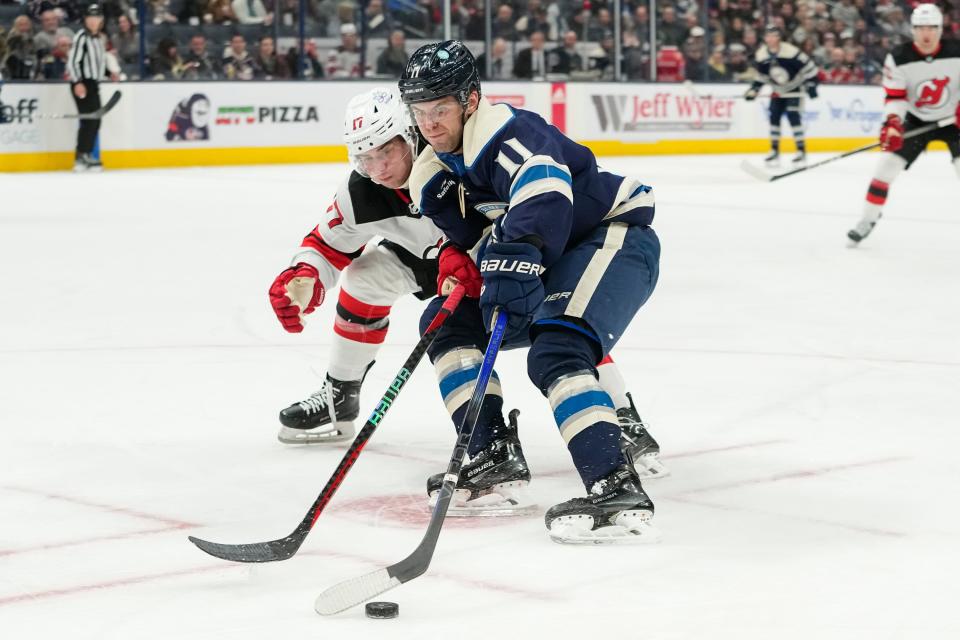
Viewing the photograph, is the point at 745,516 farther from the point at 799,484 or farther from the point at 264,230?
the point at 264,230

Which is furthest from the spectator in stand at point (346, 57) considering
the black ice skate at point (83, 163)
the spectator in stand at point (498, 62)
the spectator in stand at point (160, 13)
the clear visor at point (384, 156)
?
the clear visor at point (384, 156)

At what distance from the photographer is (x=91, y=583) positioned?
2.23 m

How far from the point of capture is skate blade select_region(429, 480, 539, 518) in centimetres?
271

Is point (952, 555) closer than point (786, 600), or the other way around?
point (786, 600)

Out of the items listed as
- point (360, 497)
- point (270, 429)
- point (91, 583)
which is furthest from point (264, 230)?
point (91, 583)

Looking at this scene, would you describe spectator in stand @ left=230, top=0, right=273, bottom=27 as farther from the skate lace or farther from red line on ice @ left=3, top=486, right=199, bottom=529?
red line on ice @ left=3, top=486, right=199, bottom=529

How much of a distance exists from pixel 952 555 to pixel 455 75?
4.03 ft

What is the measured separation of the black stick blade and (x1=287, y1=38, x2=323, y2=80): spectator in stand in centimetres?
1116

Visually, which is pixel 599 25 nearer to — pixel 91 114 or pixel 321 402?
pixel 91 114

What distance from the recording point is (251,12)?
13234mm

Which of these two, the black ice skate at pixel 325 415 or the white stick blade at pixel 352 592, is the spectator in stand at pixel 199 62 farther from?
the white stick blade at pixel 352 592

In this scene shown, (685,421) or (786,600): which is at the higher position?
(786,600)

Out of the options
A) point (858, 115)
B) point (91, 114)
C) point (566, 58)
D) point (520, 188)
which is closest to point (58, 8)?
point (91, 114)

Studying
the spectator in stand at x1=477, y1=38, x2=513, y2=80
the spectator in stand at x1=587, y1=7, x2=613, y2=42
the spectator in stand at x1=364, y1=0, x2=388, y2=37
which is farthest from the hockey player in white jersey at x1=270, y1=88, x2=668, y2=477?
the spectator in stand at x1=587, y1=7, x2=613, y2=42
